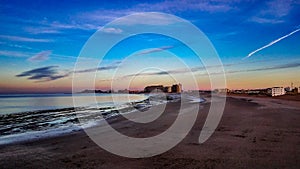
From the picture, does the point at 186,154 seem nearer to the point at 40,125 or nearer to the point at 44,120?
the point at 40,125

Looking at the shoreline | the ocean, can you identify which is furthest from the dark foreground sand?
the ocean

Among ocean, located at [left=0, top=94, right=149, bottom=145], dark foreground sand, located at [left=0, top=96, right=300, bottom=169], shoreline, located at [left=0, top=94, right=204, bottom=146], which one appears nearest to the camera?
dark foreground sand, located at [left=0, top=96, right=300, bottom=169]

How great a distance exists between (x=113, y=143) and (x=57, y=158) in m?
2.31

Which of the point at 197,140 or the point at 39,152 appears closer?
the point at 39,152

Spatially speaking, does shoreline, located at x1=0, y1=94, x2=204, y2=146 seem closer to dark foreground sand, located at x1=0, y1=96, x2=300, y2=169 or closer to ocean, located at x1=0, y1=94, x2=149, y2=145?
ocean, located at x1=0, y1=94, x2=149, y2=145

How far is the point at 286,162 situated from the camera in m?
6.00

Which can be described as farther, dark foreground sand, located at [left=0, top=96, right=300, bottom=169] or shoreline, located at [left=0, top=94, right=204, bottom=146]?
shoreline, located at [left=0, top=94, right=204, bottom=146]

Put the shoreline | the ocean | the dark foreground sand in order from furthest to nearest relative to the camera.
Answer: the ocean < the shoreline < the dark foreground sand

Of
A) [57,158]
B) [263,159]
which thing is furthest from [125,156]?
[263,159]

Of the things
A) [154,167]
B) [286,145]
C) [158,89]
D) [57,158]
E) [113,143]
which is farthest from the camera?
[158,89]

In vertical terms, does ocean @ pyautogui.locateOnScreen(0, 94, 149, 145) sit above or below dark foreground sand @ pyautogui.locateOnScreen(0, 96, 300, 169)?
below

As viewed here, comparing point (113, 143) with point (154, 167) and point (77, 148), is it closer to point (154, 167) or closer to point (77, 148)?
point (77, 148)

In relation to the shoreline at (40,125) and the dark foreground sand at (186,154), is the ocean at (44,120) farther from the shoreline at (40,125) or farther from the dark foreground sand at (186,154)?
the dark foreground sand at (186,154)

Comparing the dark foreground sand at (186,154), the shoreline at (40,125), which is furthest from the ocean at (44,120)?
the dark foreground sand at (186,154)
